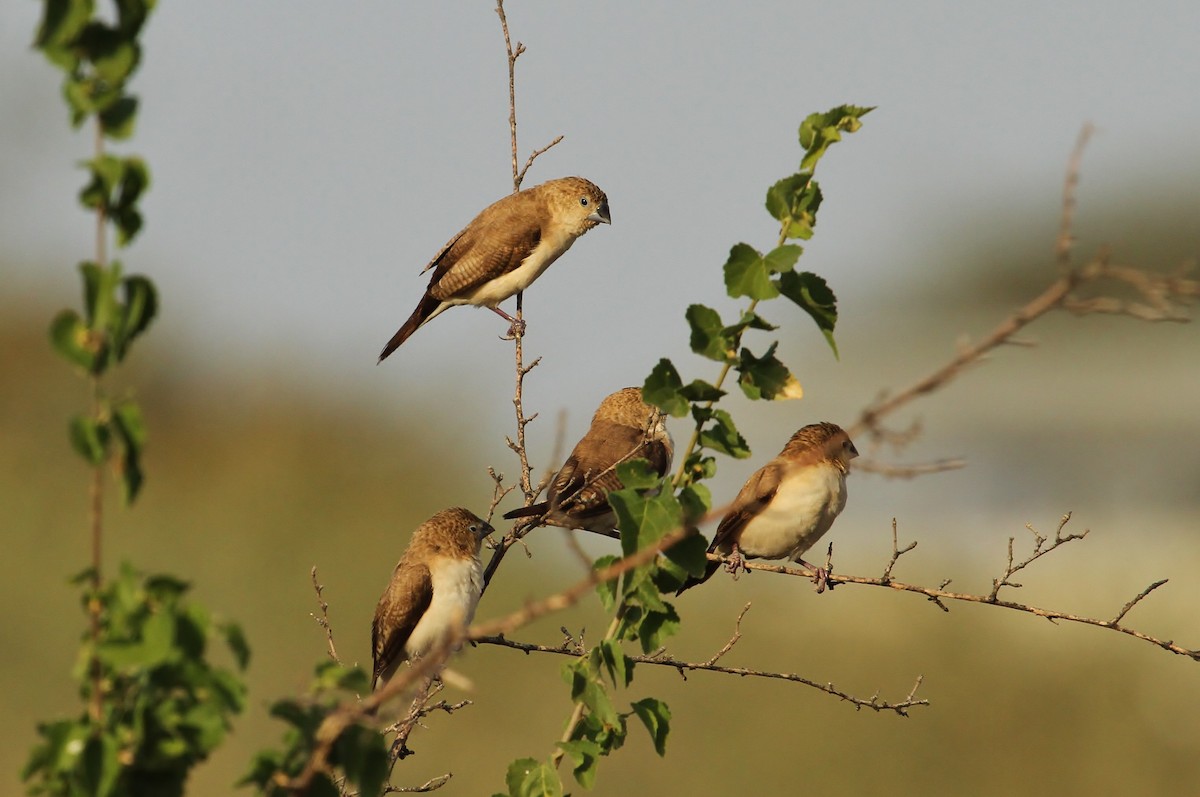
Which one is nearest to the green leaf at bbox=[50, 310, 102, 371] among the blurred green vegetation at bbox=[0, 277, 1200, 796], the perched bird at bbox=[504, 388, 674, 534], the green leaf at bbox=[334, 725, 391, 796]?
the green leaf at bbox=[334, 725, 391, 796]

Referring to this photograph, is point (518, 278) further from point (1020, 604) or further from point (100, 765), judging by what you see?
point (100, 765)

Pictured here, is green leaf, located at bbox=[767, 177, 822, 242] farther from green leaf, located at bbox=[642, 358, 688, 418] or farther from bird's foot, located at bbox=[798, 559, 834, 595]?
bird's foot, located at bbox=[798, 559, 834, 595]

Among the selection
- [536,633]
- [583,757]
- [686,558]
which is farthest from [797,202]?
[536,633]

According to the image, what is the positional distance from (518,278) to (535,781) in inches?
226

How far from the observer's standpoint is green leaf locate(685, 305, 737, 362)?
272cm

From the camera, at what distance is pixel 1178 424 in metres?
38.2

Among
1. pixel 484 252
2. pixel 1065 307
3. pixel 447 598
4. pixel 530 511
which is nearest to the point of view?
pixel 1065 307

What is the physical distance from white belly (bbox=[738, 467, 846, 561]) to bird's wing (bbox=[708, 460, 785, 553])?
31 mm

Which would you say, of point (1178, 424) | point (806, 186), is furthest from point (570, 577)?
point (1178, 424)

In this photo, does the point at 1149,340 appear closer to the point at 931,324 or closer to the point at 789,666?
the point at 931,324

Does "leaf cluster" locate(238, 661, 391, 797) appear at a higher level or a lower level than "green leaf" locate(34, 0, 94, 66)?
lower

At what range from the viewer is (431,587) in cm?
666

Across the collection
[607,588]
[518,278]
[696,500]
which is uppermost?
[696,500]

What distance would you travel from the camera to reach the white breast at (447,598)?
6574 mm
